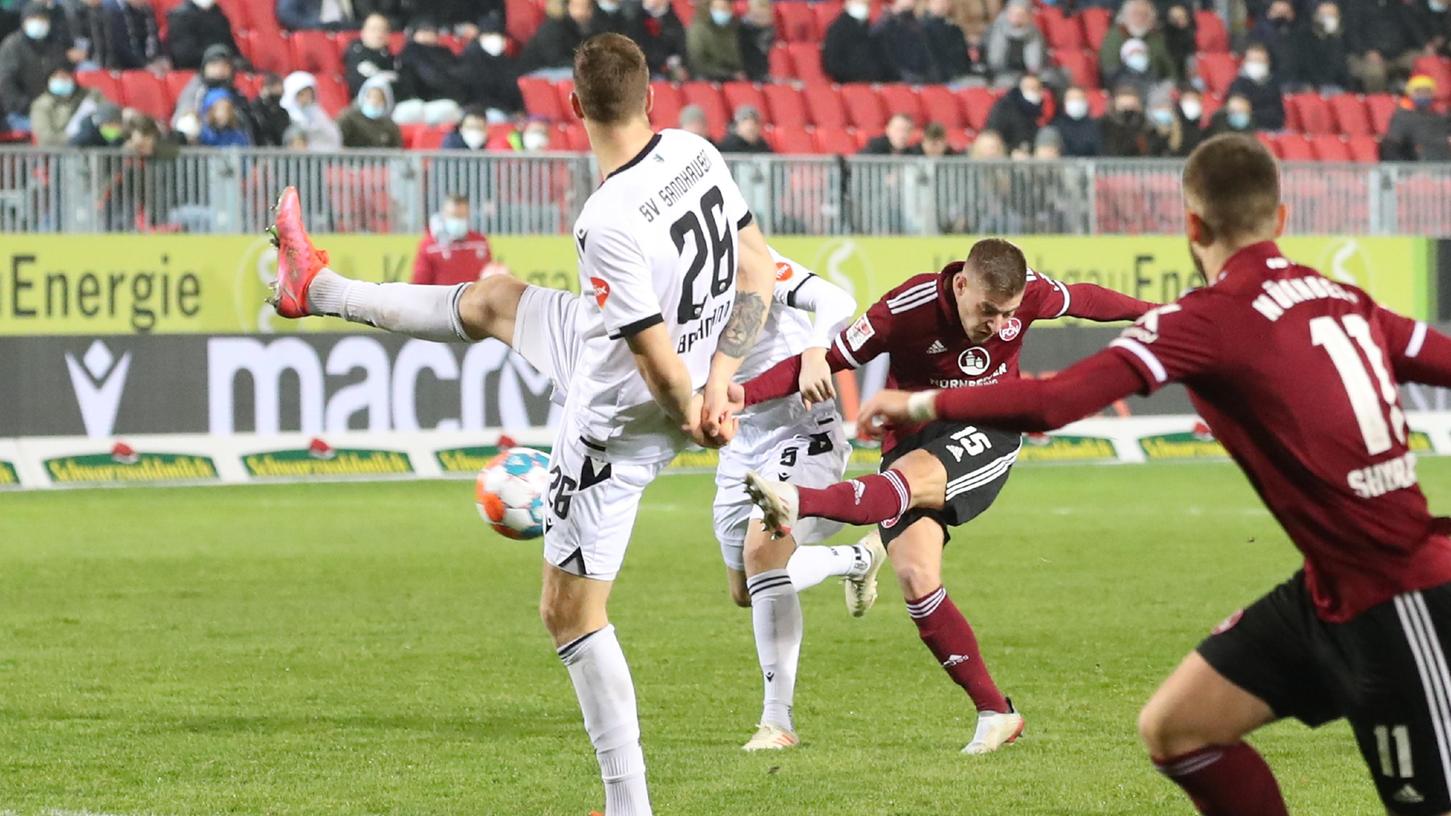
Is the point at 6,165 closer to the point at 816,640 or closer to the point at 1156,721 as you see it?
the point at 816,640

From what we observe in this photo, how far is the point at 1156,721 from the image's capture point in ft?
14.5

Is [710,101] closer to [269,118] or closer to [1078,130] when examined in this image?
[1078,130]

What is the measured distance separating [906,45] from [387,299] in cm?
1716

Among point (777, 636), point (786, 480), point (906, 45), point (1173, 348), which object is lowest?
point (906, 45)

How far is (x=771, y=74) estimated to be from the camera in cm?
2284

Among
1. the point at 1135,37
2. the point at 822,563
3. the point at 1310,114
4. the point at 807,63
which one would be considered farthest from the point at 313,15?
the point at 822,563

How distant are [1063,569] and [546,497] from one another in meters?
6.82

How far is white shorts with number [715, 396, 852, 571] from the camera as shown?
7.93 meters

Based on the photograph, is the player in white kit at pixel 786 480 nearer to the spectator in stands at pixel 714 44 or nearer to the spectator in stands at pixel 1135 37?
the spectator in stands at pixel 714 44

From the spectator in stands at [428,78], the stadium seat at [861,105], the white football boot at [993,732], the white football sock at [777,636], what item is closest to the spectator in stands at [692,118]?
the spectator in stands at [428,78]

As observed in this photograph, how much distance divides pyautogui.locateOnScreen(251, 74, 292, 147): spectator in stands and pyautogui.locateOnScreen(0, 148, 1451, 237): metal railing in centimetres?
68

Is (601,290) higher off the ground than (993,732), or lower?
higher

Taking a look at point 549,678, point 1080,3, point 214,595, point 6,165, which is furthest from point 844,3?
point 549,678

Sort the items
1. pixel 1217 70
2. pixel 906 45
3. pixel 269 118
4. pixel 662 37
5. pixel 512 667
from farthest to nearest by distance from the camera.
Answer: pixel 1217 70, pixel 906 45, pixel 662 37, pixel 269 118, pixel 512 667
